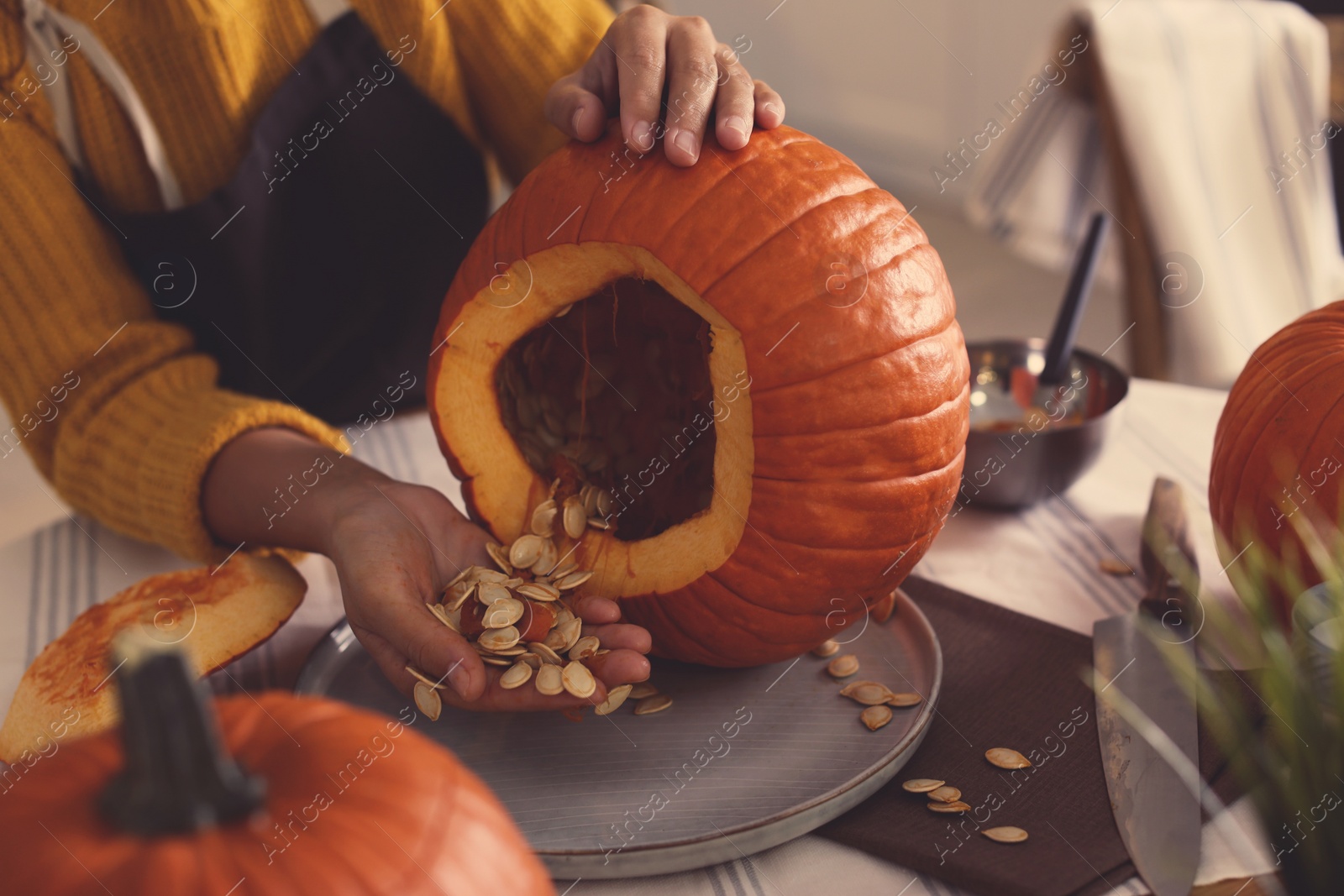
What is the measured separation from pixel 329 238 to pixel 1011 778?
36.7 inches

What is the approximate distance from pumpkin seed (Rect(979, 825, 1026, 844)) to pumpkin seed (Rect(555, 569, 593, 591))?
294 millimetres

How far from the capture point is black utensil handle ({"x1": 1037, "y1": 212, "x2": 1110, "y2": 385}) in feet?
3.28

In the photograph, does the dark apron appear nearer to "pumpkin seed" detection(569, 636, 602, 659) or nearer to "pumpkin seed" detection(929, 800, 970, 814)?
"pumpkin seed" detection(569, 636, 602, 659)

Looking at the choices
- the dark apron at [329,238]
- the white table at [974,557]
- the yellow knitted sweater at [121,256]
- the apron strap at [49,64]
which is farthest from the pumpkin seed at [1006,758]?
the apron strap at [49,64]

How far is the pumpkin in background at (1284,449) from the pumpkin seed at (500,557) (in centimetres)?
49

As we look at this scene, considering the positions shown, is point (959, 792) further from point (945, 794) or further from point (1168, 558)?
point (1168, 558)

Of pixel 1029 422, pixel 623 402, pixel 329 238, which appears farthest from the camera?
pixel 329 238

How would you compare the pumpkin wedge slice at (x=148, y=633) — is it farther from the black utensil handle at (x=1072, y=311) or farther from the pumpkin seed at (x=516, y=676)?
the black utensil handle at (x=1072, y=311)

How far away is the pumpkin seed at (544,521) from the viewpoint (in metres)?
0.75

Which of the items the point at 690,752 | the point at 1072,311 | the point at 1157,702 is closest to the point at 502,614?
the point at 690,752

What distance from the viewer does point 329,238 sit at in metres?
1.19

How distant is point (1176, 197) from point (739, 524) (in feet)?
3.77

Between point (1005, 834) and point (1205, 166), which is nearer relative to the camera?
point (1005, 834)

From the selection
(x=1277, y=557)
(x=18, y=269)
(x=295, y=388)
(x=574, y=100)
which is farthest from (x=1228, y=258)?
(x=18, y=269)
